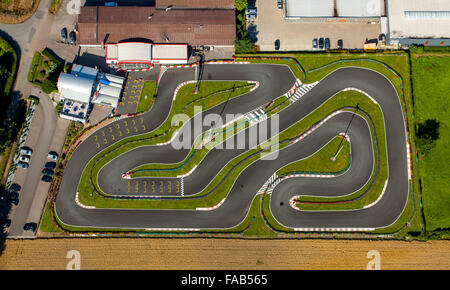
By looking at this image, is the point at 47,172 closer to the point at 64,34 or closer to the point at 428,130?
the point at 64,34

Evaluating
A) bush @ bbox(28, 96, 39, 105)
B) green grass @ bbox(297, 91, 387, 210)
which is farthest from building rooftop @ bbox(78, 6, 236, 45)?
green grass @ bbox(297, 91, 387, 210)

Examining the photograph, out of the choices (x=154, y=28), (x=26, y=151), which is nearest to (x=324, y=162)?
(x=154, y=28)

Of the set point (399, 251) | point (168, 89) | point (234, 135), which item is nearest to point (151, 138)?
point (168, 89)

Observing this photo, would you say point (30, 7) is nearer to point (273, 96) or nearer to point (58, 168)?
point (58, 168)

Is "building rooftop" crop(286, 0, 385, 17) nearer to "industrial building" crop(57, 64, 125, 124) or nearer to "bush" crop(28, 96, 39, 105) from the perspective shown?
"industrial building" crop(57, 64, 125, 124)

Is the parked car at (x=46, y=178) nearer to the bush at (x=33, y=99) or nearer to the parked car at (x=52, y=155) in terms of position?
the parked car at (x=52, y=155)

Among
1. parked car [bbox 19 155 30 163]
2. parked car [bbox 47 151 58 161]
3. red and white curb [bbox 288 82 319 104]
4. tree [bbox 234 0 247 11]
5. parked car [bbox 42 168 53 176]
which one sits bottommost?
parked car [bbox 42 168 53 176]

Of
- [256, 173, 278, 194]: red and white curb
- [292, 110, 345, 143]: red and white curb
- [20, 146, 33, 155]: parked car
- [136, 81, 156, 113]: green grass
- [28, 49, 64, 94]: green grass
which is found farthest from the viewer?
[136, 81, 156, 113]: green grass

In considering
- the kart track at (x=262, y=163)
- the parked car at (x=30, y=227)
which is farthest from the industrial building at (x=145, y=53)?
the parked car at (x=30, y=227)
